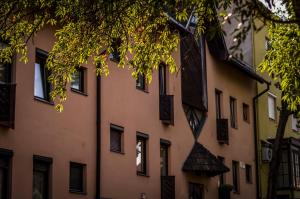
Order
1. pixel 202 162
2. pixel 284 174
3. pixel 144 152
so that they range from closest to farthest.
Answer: pixel 144 152
pixel 202 162
pixel 284 174

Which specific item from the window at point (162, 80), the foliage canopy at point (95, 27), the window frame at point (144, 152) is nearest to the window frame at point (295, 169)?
the window at point (162, 80)

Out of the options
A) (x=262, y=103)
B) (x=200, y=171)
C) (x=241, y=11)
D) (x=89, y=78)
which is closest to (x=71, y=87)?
(x=89, y=78)

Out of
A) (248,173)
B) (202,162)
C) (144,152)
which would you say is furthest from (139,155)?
(248,173)

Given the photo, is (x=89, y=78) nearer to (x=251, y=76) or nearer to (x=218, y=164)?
(x=218, y=164)

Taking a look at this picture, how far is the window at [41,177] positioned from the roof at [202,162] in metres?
7.94

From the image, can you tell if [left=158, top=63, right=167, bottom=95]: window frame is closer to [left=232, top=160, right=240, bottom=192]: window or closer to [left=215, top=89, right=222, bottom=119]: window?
[left=215, top=89, right=222, bottom=119]: window

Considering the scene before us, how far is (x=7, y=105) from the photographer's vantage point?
16453mm

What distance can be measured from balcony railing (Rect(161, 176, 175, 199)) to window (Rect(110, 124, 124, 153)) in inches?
111

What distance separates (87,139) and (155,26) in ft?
24.4

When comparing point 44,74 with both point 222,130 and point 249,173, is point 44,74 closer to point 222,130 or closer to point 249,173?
point 222,130

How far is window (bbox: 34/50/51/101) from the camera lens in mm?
18406

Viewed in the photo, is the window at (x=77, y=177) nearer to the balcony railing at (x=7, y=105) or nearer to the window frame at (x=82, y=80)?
the window frame at (x=82, y=80)

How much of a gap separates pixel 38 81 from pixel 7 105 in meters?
2.19

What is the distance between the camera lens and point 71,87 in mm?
19562
